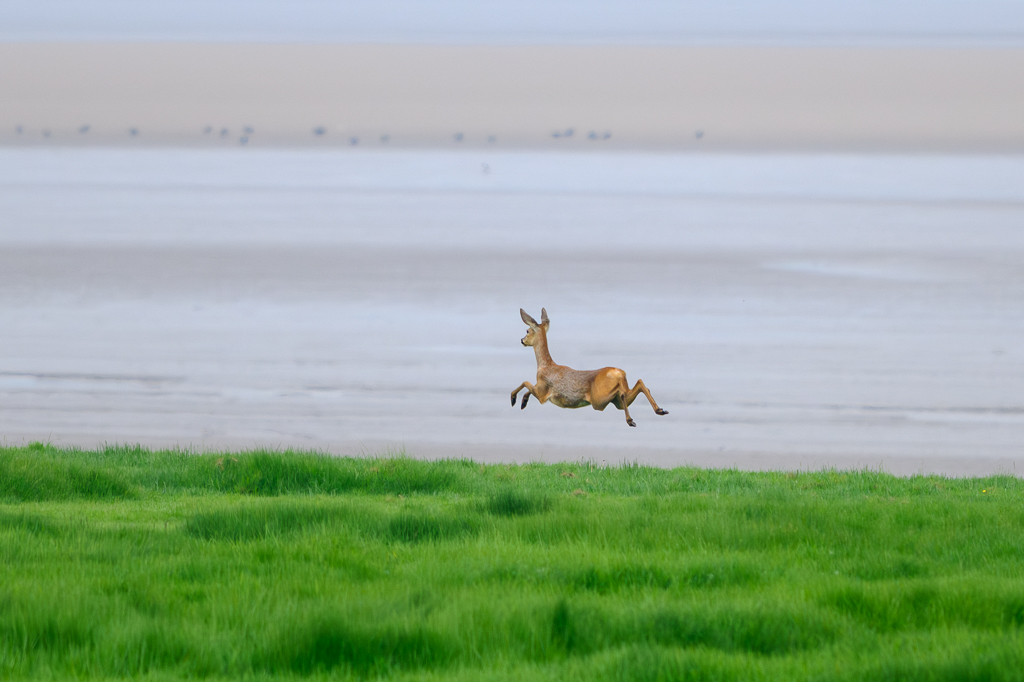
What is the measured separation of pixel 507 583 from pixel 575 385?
5149 millimetres

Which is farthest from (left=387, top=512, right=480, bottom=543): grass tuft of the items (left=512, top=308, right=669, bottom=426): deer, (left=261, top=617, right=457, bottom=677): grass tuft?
(left=512, top=308, right=669, bottom=426): deer

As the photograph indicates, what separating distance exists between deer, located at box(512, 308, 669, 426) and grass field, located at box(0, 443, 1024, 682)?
67.9 inches

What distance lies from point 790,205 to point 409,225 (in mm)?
21344

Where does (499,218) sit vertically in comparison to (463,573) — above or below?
above

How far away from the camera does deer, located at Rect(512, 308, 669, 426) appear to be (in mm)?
11320

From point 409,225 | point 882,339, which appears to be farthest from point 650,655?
point 409,225

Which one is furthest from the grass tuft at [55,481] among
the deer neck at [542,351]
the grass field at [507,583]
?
the deer neck at [542,351]

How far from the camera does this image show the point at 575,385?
11523 mm

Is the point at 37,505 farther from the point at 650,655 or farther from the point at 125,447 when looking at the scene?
the point at 650,655

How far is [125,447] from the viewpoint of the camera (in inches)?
473

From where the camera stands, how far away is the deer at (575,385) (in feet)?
37.1

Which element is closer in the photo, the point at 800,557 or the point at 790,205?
the point at 800,557

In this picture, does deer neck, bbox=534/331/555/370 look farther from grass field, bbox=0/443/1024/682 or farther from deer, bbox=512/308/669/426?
grass field, bbox=0/443/1024/682

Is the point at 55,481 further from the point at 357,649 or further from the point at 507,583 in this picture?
the point at 357,649
